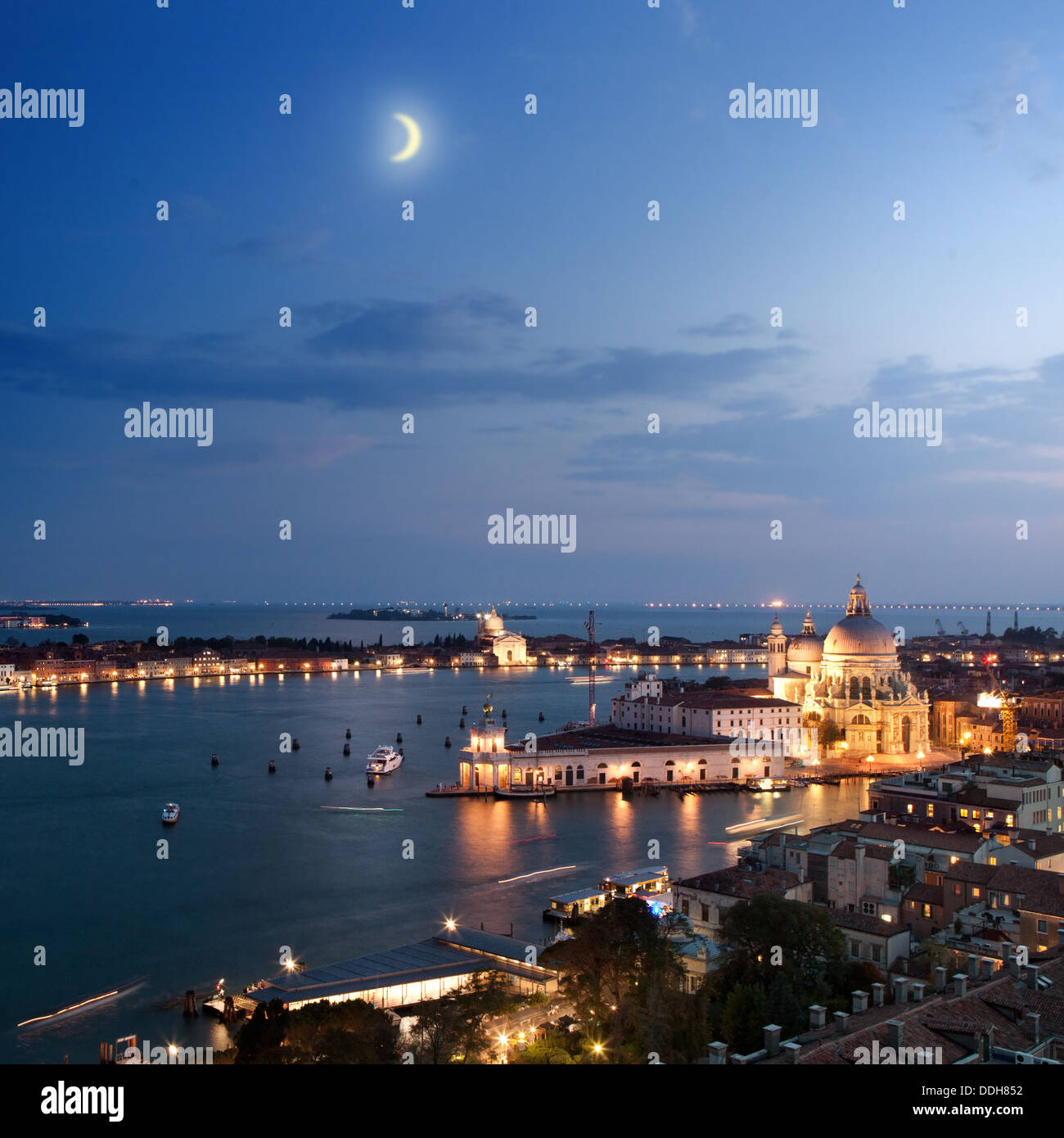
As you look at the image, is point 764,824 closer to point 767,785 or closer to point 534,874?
point 767,785

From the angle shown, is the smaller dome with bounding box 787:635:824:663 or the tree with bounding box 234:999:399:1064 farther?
the smaller dome with bounding box 787:635:824:663

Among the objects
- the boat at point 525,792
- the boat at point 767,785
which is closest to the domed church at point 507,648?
the boat at point 767,785

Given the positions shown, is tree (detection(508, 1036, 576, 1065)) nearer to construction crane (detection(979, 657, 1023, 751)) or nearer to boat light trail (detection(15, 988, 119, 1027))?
boat light trail (detection(15, 988, 119, 1027))

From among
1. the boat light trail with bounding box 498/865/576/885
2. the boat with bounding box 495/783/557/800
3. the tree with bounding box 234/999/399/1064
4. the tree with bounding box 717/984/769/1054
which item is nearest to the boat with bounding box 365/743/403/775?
the boat with bounding box 495/783/557/800

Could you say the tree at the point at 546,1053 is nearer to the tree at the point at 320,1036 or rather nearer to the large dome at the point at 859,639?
the tree at the point at 320,1036

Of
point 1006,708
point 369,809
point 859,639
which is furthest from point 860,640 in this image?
point 369,809

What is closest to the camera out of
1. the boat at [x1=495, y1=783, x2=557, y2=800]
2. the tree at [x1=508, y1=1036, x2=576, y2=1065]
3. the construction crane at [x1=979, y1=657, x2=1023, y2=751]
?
the tree at [x1=508, y1=1036, x2=576, y2=1065]

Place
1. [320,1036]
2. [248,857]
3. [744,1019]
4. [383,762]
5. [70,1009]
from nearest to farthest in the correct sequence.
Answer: [320,1036] → [744,1019] → [70,1009] → [248,857] → [383,762]
